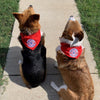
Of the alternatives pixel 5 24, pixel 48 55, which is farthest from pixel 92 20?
pixel 5 24

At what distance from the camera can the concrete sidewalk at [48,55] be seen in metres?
3.69

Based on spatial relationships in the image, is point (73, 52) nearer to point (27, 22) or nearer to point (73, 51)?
point (73, 51)

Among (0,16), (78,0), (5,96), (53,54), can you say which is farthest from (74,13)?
(5,96)

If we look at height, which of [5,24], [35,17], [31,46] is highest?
[35,17]

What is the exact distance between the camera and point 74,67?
3102 mm

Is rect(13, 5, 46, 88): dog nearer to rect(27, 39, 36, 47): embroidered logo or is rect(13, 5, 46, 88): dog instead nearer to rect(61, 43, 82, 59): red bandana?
rect(27, 39, 36, 47): embroidered logo

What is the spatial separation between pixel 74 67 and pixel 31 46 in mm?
965


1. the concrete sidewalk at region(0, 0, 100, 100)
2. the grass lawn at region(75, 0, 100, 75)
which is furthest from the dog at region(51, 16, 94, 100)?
the grass lawn at region(75, 0, 100, 75)

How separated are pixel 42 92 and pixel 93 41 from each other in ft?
7.42

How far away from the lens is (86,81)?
9.87 ft

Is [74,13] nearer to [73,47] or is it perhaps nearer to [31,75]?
[73,47]

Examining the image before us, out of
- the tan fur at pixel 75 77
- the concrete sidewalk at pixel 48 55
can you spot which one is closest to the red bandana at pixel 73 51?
the tan fur at pixel 75 77

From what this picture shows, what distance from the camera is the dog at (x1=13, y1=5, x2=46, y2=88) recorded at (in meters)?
3.09

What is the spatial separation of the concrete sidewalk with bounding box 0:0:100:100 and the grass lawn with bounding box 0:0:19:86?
14 centimetres
